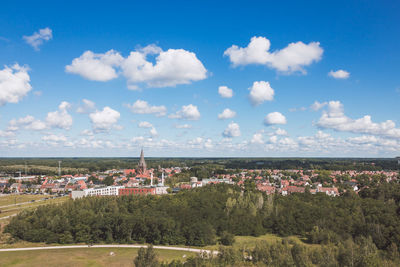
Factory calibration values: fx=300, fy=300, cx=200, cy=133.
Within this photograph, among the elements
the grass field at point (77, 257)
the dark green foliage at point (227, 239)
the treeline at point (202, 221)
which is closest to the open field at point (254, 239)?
the dark green foliage at point (227, 239)

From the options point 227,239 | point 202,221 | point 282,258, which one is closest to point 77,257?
point 202,221

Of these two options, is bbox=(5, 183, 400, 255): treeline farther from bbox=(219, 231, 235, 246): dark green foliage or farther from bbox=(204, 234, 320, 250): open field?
bbox=(204, 234, 320, 250): open field

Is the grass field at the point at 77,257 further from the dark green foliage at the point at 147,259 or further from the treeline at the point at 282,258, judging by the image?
the treeline at the point at 282,258

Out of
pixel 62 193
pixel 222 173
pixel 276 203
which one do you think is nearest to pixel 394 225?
pixel 276 203

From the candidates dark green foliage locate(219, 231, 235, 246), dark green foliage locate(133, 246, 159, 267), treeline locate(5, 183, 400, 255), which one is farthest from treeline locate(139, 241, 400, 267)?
treeline locate(5, 183, 400, 255)

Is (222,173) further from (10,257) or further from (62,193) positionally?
(10,257)
